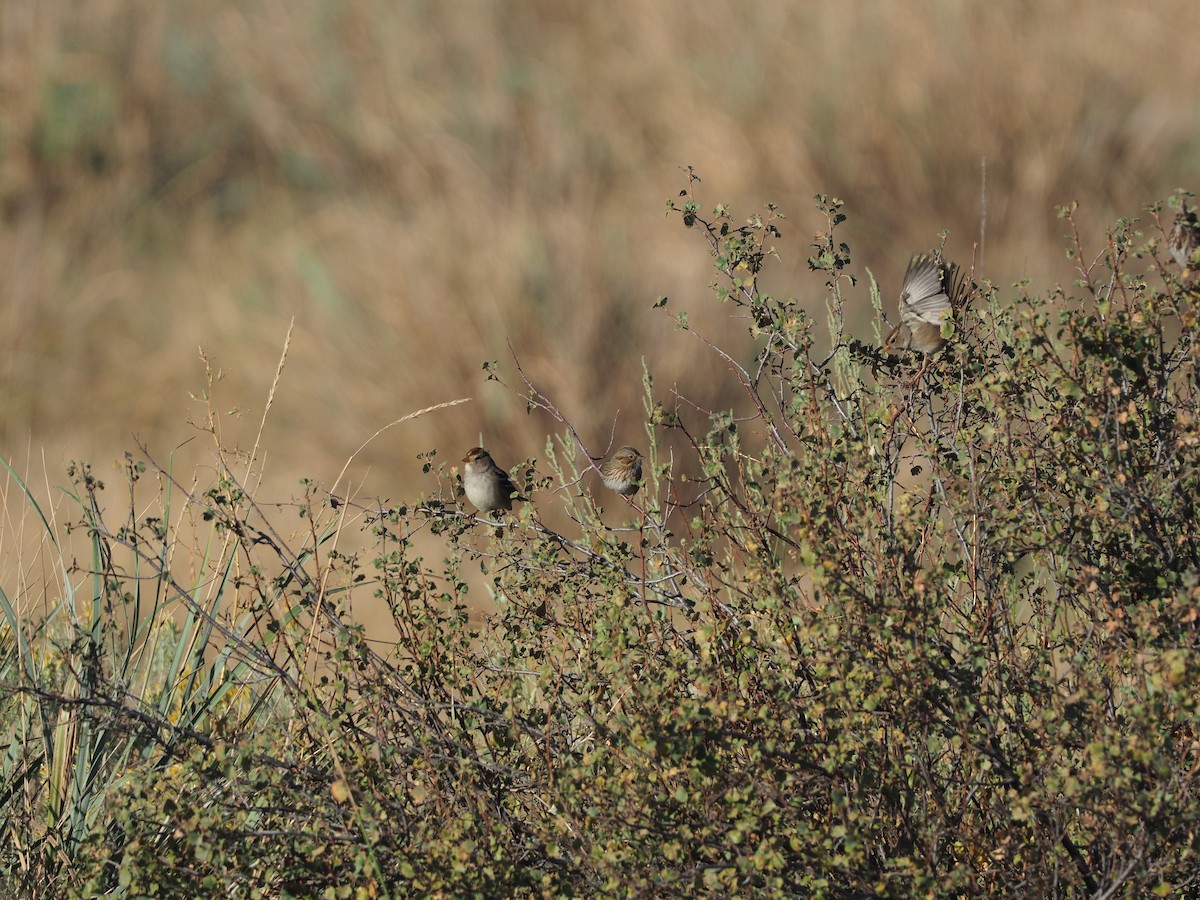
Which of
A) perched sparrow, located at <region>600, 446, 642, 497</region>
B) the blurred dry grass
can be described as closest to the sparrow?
perched sparrow, located at <region>600, 446, 642, 497</region>

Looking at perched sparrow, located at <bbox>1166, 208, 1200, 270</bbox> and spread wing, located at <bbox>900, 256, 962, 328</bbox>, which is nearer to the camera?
perched sparrow, located at <bbox>1166, 208, 1200, 270</bbox>

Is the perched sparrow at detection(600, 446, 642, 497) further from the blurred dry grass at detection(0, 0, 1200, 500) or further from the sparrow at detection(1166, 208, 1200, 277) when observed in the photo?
the blurred dry grass at detection(0, 0, 1200, 500)

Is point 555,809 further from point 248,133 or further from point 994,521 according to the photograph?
point 248,133

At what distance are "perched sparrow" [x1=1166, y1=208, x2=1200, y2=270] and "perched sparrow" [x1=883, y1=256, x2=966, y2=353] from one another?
42 cm

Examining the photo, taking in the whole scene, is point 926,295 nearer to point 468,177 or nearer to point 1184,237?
point 1184,237

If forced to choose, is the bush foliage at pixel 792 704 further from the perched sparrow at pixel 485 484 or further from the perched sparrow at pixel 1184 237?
the perched sparrow at pixel 485 484

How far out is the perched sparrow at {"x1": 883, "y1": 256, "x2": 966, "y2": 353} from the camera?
314 centimetres

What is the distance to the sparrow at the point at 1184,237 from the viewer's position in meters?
2.88

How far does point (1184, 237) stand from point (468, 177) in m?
4.59

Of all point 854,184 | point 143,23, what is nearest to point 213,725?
point 854,184

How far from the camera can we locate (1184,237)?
297 cm

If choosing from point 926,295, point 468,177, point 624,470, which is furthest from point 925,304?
point 468,177

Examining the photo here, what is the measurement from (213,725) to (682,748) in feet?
3.12

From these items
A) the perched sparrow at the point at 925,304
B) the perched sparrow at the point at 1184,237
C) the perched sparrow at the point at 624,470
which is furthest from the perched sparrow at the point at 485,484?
the perched sparrow at the point at 1184,237
